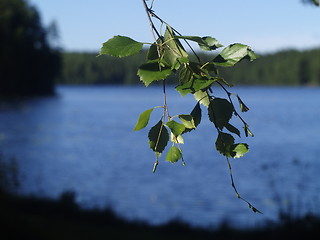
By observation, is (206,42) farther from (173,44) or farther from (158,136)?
(158,136)

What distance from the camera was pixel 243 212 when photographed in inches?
499

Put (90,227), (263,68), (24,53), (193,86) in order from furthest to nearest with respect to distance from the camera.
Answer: (263,68)
(24,53)
(90,227)
(193,86)

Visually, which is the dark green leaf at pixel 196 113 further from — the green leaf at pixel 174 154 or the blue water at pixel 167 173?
the blue water at pixel 167 173

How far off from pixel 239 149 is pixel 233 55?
0.48 feet

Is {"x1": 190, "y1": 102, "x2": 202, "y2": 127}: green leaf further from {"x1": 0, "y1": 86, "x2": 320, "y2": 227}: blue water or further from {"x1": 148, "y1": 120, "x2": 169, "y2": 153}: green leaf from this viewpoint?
{"x1": 0, "y1": 86, "x2": 320, "y2": 227}: blue water

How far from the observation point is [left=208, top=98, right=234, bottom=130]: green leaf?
75 centimetres

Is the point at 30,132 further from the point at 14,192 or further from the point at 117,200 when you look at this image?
the point at 14,192

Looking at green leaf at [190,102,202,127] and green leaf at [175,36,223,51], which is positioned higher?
green leaf at [175,36,223,51]

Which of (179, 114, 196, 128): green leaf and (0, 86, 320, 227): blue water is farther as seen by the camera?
(0, 86, 320, 227): blue water

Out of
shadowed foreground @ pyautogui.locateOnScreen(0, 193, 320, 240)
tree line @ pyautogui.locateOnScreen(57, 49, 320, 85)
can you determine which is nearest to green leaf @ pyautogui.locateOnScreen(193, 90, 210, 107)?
shadowed foreground @ pyautogui.locateOnScreen(0, 193, 320, 240)

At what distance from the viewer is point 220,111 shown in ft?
2.47

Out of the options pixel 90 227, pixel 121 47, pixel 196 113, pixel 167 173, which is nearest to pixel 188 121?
pixel 196 113

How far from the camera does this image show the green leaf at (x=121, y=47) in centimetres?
74

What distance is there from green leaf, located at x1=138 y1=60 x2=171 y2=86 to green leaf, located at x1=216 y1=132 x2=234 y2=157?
0.48 ft
